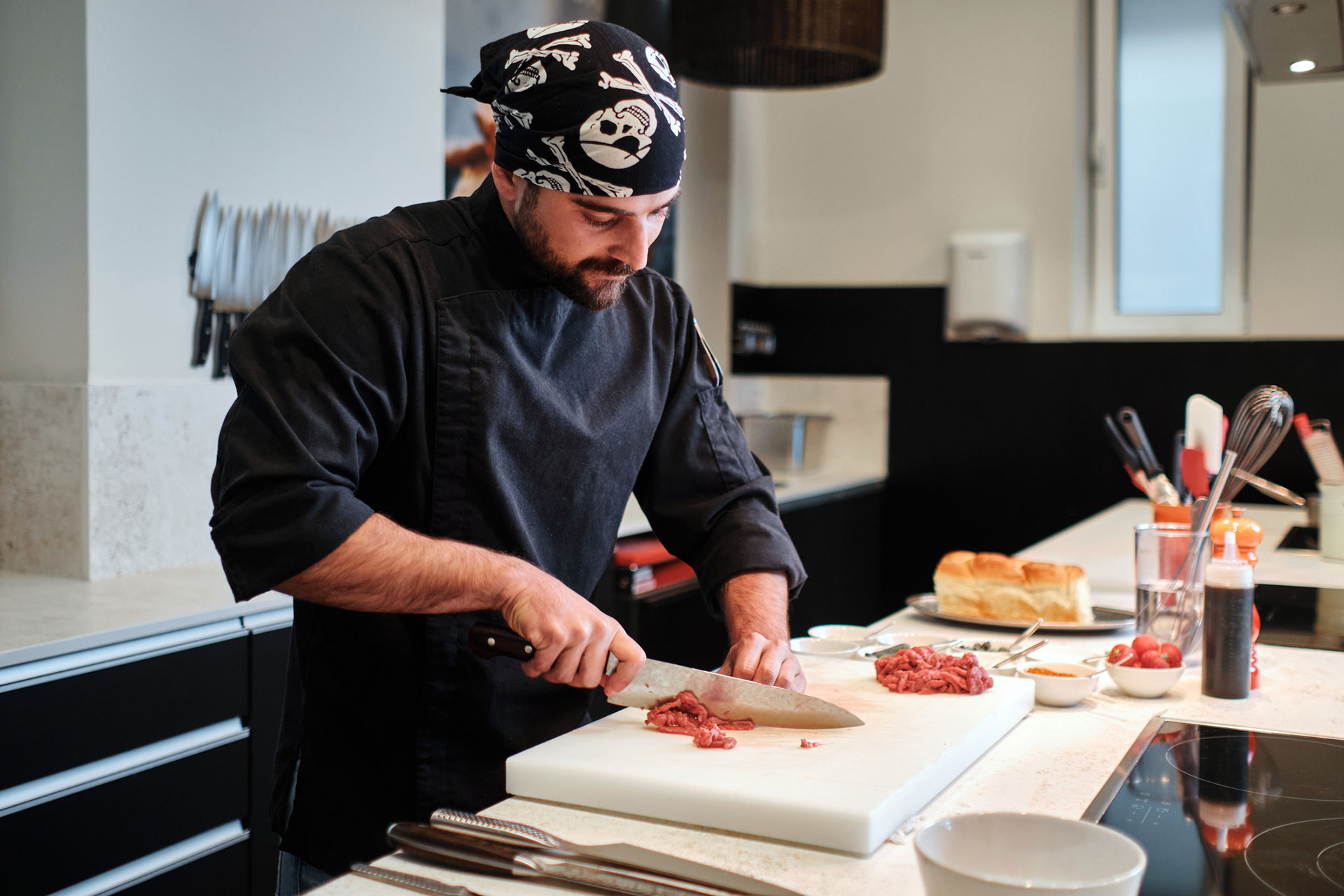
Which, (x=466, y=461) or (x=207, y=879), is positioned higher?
(x=466, y=461)

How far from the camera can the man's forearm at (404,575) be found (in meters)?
1.14

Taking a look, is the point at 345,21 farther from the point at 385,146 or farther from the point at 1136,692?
the point at 1136,692

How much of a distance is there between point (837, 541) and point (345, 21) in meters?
2.44

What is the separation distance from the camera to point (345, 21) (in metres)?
2.76

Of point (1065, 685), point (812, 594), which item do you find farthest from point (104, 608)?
point (812, 594)

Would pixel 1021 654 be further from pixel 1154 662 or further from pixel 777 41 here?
→ pixel 777 41

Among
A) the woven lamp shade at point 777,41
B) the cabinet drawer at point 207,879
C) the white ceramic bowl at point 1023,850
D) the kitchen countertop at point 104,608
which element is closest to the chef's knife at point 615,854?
the white ceramic bowl at point 1023,850

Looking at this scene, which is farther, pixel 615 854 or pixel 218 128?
pixel 218 128

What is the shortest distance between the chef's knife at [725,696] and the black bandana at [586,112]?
488mm

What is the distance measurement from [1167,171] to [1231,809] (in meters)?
3.79

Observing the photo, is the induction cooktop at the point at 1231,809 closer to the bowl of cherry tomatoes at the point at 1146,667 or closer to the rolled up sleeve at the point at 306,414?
the bowl of cherry tomatoes at the point at 1146,667

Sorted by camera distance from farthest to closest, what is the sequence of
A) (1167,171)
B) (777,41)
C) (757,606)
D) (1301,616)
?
(1167,171)
(777,41)
(1301,616)
(757,606)

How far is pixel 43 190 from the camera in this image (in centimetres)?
227

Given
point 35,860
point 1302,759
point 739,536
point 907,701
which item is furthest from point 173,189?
point 1302,759
